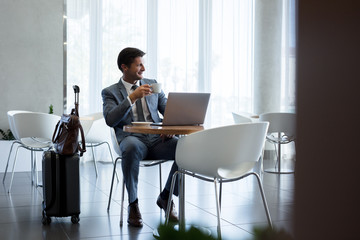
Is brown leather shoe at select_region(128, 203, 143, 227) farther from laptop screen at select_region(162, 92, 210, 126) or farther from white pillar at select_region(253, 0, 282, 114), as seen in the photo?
white pillar at select_region(253, 0, 282, 114)

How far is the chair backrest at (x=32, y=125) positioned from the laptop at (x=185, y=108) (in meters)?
2.12

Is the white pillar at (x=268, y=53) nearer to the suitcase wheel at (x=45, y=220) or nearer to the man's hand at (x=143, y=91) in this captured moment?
the man's hand at (x=143, y=91)

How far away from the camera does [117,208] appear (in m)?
3.87

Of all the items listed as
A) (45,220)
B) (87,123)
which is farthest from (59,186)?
(87,123)

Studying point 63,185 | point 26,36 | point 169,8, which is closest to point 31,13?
point 26,36

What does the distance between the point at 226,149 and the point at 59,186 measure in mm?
1334

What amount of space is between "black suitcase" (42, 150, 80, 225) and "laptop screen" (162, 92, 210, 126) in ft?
2.63

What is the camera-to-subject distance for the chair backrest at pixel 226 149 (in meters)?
2.59

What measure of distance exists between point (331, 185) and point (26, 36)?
21.7 ft

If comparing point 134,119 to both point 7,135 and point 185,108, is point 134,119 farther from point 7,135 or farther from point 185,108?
point 7,135

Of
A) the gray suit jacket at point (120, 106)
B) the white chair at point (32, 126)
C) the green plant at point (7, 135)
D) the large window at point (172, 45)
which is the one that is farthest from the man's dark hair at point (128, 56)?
the large window at point (172, 45)

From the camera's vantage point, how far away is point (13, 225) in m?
3.31

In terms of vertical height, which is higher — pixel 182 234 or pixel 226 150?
pixel 182 234

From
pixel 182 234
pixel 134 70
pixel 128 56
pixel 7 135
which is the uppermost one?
pixel 128 56
